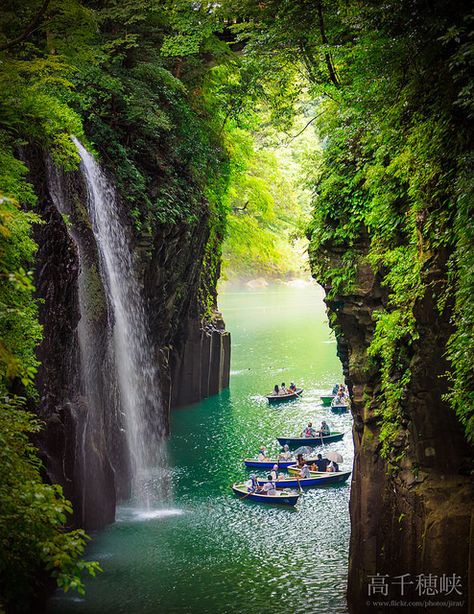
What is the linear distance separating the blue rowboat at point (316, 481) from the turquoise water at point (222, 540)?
390 millimetres

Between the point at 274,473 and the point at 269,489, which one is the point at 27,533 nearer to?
the point at 269,489

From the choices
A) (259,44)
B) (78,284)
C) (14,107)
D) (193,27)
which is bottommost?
(78,284)

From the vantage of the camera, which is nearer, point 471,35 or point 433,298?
point 471,35

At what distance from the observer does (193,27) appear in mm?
22766

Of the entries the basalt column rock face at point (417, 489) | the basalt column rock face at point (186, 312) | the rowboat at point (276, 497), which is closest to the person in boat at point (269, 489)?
the rowboat at point (276, 497)

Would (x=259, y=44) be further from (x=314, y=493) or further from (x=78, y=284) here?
(x=314, y=493)

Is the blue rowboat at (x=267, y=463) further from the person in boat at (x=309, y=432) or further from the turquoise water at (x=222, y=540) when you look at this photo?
the person in boat at (x=309, y=432)

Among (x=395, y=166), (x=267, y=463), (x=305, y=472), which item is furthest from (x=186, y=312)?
(x=395, y=166)

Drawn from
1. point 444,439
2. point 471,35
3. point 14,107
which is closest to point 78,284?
point 14,107

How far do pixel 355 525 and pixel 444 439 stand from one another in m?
3.48

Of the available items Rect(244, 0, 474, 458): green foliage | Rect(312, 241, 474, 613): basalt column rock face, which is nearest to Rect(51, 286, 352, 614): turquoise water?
Rect(312, 241, 474, 613): basalt column rock face

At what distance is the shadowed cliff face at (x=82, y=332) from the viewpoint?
618 inches

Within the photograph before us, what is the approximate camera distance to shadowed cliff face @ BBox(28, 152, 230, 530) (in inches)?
618

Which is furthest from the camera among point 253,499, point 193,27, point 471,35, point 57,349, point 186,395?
point 186,395
